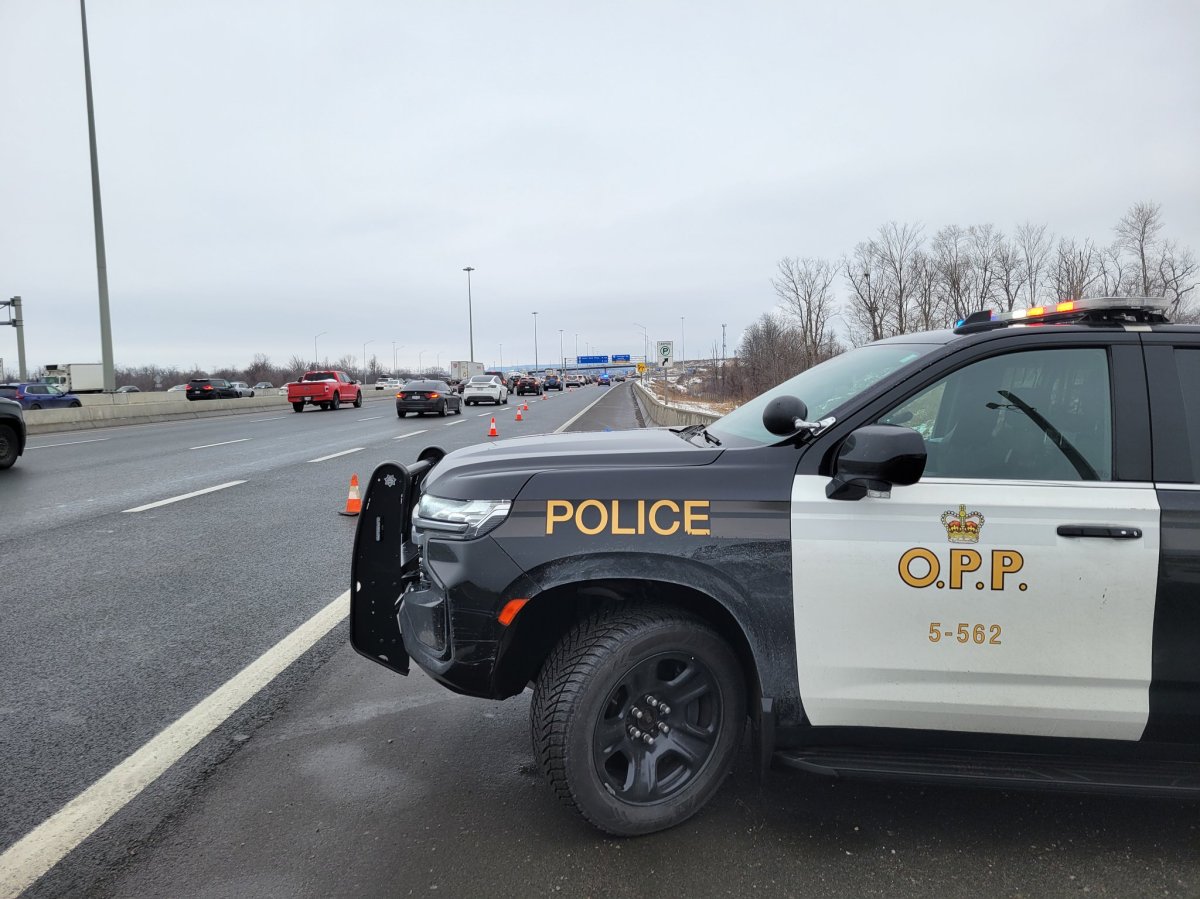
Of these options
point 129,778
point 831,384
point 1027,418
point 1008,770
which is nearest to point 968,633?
point 1008,770

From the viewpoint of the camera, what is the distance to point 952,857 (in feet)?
9.23

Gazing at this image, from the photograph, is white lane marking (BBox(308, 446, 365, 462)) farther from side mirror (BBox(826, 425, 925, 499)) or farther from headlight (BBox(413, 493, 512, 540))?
side mirror (BBox(826, 425, 925, 499))

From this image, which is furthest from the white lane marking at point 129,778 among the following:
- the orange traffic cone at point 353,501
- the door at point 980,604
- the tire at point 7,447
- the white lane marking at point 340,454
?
the tire at point 7,447

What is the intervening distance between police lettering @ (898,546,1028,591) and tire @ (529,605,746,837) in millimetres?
675

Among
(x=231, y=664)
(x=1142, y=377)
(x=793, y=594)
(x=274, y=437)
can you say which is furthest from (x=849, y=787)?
(x=274, y=437)

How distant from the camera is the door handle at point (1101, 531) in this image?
2688mm

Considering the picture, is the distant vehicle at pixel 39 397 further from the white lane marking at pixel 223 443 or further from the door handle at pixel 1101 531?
the door handle at pixel 1101 531

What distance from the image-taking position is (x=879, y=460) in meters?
2.62

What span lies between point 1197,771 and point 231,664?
14.5 ft

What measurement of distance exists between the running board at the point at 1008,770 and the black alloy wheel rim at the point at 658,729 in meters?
0.30

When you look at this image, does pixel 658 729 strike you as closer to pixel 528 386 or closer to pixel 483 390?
pixel 483 390

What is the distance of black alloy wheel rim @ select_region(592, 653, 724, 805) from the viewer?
2.87 m

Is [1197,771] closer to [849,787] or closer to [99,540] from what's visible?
[849,787]

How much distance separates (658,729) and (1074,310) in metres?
2.17
